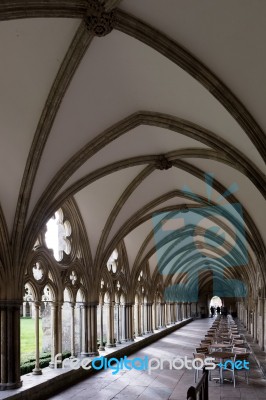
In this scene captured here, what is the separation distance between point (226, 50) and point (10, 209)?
16.6ft

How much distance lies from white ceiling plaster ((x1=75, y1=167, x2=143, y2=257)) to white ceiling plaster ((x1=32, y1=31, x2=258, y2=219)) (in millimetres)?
2963

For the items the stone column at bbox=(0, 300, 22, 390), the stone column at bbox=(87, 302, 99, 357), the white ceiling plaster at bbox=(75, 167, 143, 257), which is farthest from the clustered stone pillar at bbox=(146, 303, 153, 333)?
the stone column at bbox=(0, 300, 22, 390)

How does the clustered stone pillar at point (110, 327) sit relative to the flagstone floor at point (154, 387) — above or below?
above

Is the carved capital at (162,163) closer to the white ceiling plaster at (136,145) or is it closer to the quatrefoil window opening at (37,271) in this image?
Result: the white ceiling plaster at (136,145)

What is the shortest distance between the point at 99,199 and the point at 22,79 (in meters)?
6.12

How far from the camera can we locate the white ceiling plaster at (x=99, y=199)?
12547 mm

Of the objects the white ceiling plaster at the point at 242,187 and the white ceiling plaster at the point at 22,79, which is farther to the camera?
the white ceiling plaster at the point at 242,187

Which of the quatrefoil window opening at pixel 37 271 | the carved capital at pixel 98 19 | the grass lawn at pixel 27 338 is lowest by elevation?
the grass lawn at pixel 27 338

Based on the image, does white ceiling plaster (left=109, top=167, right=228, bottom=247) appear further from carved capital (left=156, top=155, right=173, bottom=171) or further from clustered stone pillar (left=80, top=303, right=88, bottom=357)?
clustered stone pillar (left=80, top=303, right=88, bottom=357)

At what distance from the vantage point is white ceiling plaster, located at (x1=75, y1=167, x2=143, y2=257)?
1255 cm

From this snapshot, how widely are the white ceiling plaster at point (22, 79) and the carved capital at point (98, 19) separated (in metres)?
0.28

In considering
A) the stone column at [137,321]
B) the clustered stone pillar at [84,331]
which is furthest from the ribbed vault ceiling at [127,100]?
the stone column at [137,321]

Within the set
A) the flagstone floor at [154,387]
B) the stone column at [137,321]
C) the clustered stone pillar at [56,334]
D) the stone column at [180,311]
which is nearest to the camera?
the flagstone floor at [154,387]

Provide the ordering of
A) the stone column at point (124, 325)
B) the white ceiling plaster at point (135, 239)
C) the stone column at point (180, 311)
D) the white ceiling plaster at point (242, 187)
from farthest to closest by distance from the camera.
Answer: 1. the stone column at point (180, 311)
2. the white ceiling plaster at point (135, 239)
3. the stone column at point (124, 325)
4. the white ceiling plaster at point (242, 187)
